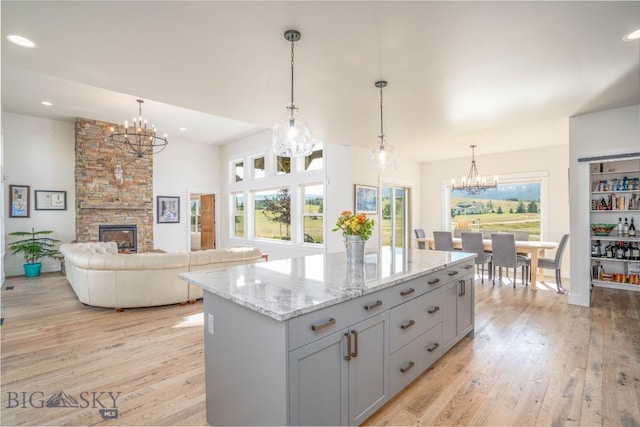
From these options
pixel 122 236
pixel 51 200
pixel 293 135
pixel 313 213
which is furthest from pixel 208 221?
pixel 293 135

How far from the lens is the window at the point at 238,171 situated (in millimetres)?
8842

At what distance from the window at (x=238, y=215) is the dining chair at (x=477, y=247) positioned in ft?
18.9

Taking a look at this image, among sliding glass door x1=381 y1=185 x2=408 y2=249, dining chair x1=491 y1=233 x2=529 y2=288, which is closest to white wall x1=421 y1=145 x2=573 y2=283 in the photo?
sliding glass door x1=381 y1=185 x2=408 y2=249

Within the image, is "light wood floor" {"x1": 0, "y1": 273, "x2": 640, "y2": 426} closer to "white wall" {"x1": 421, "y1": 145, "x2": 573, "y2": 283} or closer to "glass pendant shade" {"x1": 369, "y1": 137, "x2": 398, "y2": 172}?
"glass pendant shade" {"x1": 369, "y1": 137, "x2": 398, "y2": 172}

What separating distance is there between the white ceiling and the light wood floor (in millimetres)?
2618

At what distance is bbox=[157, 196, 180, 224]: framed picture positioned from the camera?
8.16 metres

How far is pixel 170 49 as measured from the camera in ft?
8.11

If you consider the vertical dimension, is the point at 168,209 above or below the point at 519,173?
below

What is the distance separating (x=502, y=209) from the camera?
7.12 m

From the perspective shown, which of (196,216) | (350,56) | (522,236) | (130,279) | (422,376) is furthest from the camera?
(196,216)

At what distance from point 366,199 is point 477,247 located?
7.31ft

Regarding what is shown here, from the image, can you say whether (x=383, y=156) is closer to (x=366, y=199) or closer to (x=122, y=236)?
(x=366, y=199)

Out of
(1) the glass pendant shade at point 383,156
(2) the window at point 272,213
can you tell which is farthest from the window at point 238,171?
(1) the glass pendant shade at point 383,156

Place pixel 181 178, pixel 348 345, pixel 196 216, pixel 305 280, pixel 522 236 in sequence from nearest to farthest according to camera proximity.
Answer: pixel 348 345
pixel 305 280
pixel 522 236
pixel 181 178
pixel 196 216
